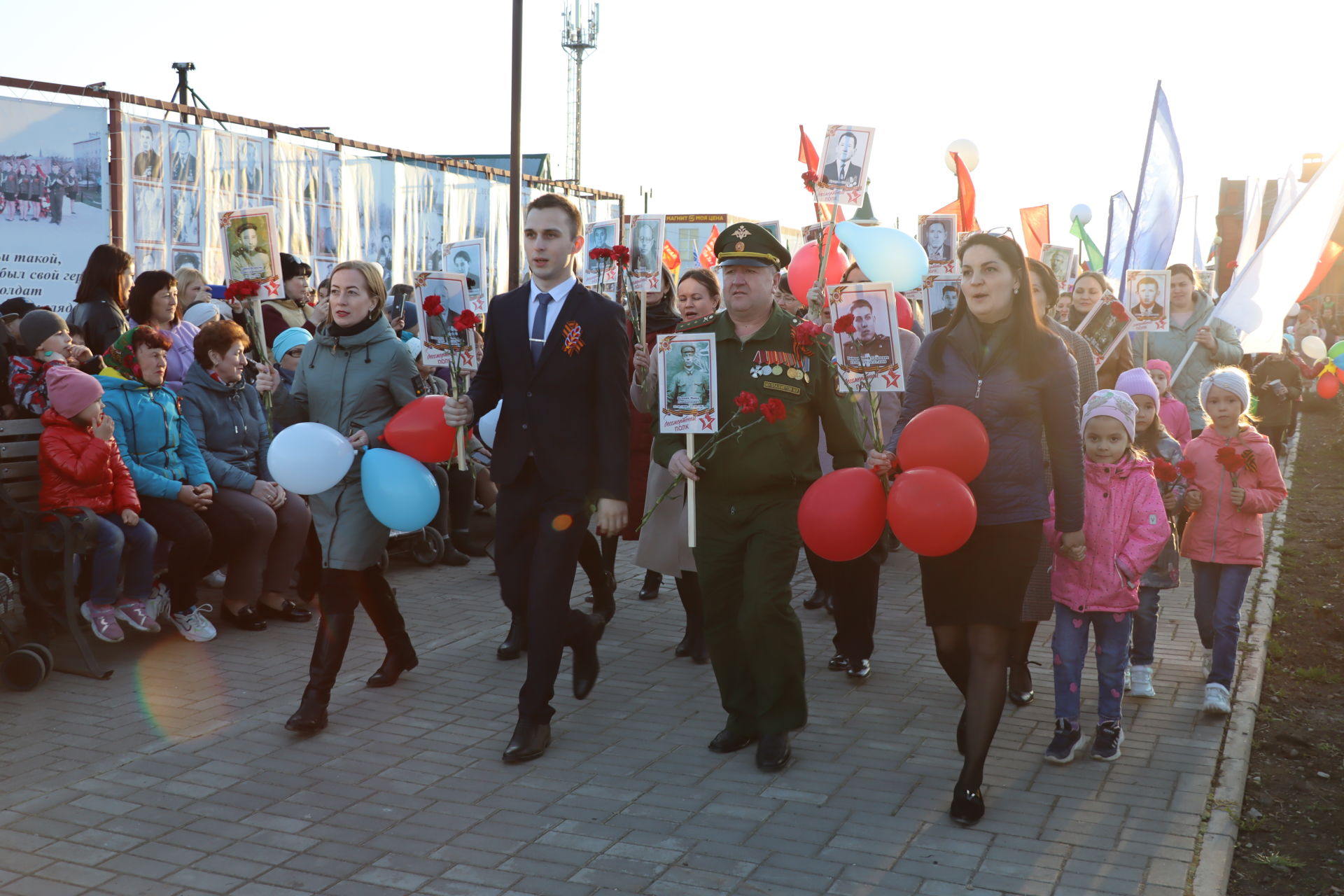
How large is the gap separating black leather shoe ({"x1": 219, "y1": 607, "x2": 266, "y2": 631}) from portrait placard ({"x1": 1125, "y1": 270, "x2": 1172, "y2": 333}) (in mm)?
6510

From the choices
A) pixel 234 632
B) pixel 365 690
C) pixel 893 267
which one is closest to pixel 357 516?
pixel 365 690

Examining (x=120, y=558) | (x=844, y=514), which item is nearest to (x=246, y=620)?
(x=120, y=558)

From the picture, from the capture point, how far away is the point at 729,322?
533cm

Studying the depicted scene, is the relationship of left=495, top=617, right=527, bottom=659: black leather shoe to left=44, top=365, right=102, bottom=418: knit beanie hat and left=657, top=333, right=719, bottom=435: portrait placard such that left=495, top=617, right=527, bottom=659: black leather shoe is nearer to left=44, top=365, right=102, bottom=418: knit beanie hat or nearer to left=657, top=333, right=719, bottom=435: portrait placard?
left=657, top=333, right=719, bottom=435: portrait placard

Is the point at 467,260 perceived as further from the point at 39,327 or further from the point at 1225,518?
the point at 1225,518

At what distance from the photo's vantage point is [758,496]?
516 cm

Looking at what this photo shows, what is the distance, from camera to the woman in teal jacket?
712cm

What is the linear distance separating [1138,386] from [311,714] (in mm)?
4415

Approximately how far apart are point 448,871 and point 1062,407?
2764 mm

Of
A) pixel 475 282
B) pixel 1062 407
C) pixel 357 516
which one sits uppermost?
pixel 475 282

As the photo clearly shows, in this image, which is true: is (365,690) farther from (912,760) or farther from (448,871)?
(912,760)

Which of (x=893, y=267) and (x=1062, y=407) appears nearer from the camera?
(x=1062, y=407)

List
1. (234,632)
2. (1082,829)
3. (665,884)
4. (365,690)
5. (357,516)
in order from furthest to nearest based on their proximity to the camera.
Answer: (234,632)
(365,690)
(357,516)
(1082,829)
(665,884)

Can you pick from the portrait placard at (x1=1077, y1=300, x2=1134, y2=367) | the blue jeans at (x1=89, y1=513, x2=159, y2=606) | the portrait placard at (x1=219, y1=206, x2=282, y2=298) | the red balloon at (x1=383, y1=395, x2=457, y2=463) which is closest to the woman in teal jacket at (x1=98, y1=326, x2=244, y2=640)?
the blue jeans at (x1=89, y1=513, x2=159, y2=606)
